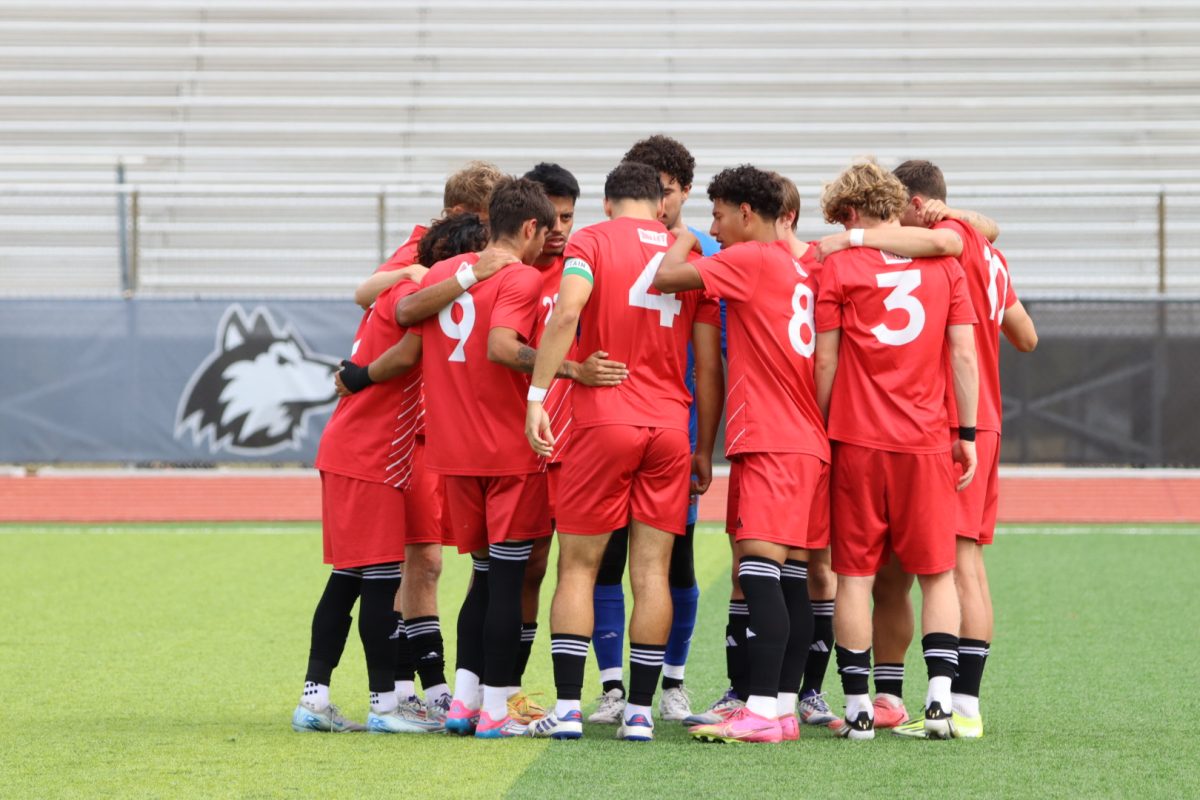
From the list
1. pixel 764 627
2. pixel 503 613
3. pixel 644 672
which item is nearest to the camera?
pixel 764 627

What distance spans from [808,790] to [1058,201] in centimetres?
1210

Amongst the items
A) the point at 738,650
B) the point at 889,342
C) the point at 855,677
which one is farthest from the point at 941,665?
the point at 889,342

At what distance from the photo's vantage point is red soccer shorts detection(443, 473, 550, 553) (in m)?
5.23

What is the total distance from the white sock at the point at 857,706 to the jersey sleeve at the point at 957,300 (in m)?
1.32

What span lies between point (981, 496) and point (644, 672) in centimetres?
139

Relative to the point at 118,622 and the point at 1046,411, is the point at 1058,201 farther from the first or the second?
the point at 118,622

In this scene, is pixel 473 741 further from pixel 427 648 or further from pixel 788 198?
pixel 788 198

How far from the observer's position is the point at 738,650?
18.3 ft

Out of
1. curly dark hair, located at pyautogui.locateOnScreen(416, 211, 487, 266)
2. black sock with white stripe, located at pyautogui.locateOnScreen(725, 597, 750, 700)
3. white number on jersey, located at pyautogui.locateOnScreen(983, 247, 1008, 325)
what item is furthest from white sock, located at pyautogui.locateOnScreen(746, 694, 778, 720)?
curly dark hair, located at pyautogui.locateOnScreen(416, 211, 487, 266)

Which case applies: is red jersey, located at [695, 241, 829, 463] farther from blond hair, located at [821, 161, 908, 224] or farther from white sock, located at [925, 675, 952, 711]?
white sock, located at [925, 675, 952, 711]

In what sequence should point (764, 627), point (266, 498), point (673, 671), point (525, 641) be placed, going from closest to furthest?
point (764, 627) < point (525, 641) < point (673, 671) < point (266, 498)

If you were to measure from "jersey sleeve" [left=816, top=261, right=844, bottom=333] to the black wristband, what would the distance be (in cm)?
163

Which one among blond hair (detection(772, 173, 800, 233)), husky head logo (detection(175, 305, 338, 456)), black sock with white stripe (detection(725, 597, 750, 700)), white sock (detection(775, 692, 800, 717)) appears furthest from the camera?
husky head logo (detection(175, 305, 338, 456))

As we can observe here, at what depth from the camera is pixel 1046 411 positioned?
14070 mm
